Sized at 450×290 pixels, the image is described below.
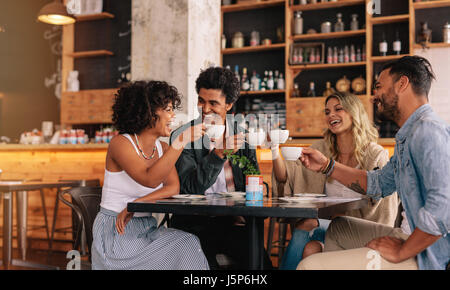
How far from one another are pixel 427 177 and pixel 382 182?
1.70ft

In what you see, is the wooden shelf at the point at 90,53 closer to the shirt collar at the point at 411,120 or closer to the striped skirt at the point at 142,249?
the striped skirt at the point at 142,249

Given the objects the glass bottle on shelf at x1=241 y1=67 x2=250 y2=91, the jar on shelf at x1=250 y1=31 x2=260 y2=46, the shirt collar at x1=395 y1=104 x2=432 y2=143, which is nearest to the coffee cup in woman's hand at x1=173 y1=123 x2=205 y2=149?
the shirt collar at x1=395 y1=104 x2=432 y2=143

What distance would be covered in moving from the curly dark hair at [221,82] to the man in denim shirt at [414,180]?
44.2 inches

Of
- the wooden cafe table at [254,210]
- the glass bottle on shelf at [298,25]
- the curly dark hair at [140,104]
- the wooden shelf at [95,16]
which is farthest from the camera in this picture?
the wooden shelf at [95,16]

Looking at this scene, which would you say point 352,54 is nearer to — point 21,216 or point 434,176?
point 21,216

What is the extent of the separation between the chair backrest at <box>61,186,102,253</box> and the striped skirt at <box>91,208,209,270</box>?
12.8 inches

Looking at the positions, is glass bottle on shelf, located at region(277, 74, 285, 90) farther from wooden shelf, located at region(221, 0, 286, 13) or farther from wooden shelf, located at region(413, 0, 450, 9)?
wooden shelf, located at region(413, 0, 450, 9)

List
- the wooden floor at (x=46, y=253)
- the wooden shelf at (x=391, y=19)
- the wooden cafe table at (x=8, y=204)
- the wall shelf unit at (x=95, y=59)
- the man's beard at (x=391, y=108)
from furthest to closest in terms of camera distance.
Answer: the wall shelf unit at (x=95, y=59)
the wooden shelf at (x=391, y=19)
the wooden floor at (x=46, y=253)
the wooden cafe table at (x=8, y=204)
the man's beard at (x=391, y=108)

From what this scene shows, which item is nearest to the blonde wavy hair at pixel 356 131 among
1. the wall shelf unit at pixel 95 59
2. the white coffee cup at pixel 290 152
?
the white coffee cup at pixel 290 152

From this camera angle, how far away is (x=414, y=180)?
1502 millimetres

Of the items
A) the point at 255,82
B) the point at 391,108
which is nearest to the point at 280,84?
the point at 255,82

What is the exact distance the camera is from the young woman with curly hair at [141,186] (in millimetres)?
1833

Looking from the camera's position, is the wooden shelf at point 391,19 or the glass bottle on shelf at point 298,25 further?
the glass bottle on shelf at point 298,25
